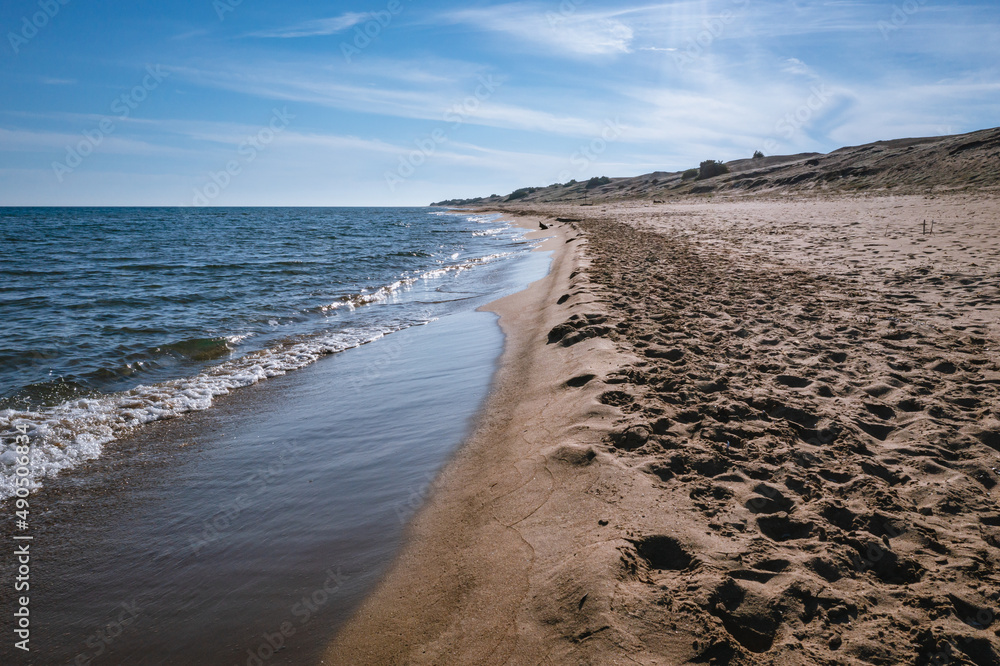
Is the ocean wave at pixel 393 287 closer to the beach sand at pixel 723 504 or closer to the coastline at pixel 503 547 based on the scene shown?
the beach sand at pixel 723 504

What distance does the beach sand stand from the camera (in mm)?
Result: 2188

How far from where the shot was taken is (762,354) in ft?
17.9

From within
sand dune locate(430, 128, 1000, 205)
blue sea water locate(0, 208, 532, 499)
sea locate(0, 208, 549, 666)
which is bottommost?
sea locate(0, 208, 549, 666)

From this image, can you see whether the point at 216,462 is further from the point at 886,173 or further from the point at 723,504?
the point at 886,173

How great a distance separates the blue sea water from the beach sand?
14.1ft

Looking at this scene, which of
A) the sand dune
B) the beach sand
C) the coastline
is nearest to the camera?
the beach sand

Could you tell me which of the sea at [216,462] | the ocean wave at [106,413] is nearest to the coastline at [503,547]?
the sea at [216,462]

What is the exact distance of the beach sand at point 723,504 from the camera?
86.1 inches

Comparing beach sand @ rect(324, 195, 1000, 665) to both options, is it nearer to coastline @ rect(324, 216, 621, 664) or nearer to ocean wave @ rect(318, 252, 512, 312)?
coastline @ rect(324, 216, 621, 664)

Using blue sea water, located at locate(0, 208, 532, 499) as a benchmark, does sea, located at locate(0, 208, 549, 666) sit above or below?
below

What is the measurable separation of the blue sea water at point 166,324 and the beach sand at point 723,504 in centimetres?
430

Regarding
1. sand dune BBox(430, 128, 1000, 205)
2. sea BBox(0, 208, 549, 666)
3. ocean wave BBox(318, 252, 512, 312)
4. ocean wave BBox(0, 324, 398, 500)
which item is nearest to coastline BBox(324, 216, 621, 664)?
sea BBox(0, 208, 549, 666)

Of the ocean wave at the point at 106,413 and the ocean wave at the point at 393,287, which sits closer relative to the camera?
the ocean wave at the point at 106,413

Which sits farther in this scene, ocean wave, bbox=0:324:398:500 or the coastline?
ocean wave, bbox=0:324:398:500
